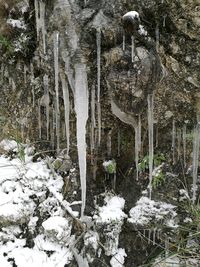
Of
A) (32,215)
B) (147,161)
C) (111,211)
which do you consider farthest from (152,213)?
(32,215)

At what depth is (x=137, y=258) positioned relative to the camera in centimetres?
322

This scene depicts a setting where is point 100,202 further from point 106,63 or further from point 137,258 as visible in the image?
point 106,63

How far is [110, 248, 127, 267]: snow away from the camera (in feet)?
10.3

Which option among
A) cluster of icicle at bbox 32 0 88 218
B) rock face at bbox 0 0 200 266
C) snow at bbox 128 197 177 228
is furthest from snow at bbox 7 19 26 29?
snow at bbox 128 197 177 228

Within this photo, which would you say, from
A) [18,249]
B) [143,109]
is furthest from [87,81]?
[18,249]

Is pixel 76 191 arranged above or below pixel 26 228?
above

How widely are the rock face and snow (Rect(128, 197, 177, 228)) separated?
10 cm

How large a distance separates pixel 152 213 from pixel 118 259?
0.50 metres

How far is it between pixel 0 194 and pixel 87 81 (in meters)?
1.24

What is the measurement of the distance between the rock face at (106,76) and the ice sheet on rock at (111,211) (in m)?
0.10

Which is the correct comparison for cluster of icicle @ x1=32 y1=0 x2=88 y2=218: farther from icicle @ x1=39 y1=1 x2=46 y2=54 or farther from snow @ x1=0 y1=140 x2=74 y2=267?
snow @ x1=0 y1=140 x2=74 y2=267

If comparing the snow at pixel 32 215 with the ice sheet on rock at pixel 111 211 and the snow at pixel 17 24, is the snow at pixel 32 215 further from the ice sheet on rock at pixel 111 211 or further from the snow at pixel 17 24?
the snow at pixel 17 24

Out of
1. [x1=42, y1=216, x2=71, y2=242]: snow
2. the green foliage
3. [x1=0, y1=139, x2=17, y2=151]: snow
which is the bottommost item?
[x1=42, y1=216, x2=71, y2=242]: snow

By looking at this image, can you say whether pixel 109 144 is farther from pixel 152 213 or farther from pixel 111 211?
pixel 152 213
